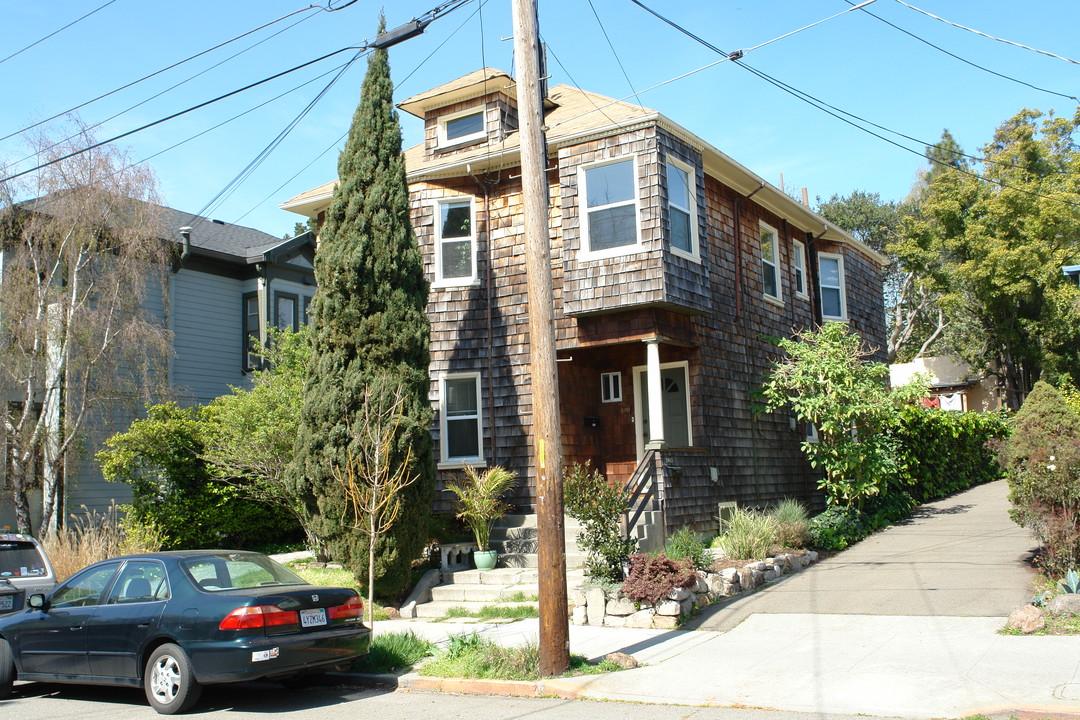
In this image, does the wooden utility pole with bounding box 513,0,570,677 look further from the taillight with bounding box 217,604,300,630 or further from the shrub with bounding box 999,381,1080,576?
the shrub with bounding box 999,381,1080,576

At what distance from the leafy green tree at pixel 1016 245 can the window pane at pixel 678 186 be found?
1713 cm

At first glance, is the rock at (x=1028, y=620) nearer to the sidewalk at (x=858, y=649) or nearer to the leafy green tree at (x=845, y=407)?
the sidewalk at (x=858, y=649)

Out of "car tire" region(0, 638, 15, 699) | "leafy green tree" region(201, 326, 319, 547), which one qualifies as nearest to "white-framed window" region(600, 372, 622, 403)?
"leafy green tree" region(201, 326, 319, 547)

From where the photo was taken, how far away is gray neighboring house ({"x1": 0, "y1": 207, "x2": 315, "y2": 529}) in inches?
822

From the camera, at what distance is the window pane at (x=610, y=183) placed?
14016mm

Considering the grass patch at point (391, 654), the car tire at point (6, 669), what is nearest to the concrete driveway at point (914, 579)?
the grass patch at point (391, 654)

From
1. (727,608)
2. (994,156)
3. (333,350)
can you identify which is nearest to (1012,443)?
(727,608)

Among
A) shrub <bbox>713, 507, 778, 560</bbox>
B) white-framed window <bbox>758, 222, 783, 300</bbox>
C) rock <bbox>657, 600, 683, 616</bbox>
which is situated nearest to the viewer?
rock <bbox>657, 600, 683, 616</bbox>

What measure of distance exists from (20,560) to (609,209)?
31.6 feet

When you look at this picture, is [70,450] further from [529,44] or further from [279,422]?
[529,44]

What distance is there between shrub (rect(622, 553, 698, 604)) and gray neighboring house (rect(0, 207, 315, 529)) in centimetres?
1275

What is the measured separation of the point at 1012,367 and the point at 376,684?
3045cm

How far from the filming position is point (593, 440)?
15.8 m

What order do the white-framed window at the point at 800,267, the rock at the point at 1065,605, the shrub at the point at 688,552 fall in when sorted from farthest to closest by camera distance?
the white-framed window at the point at 800,267
the shrub at the point at 688,552
the rock at the point at 1065,605
